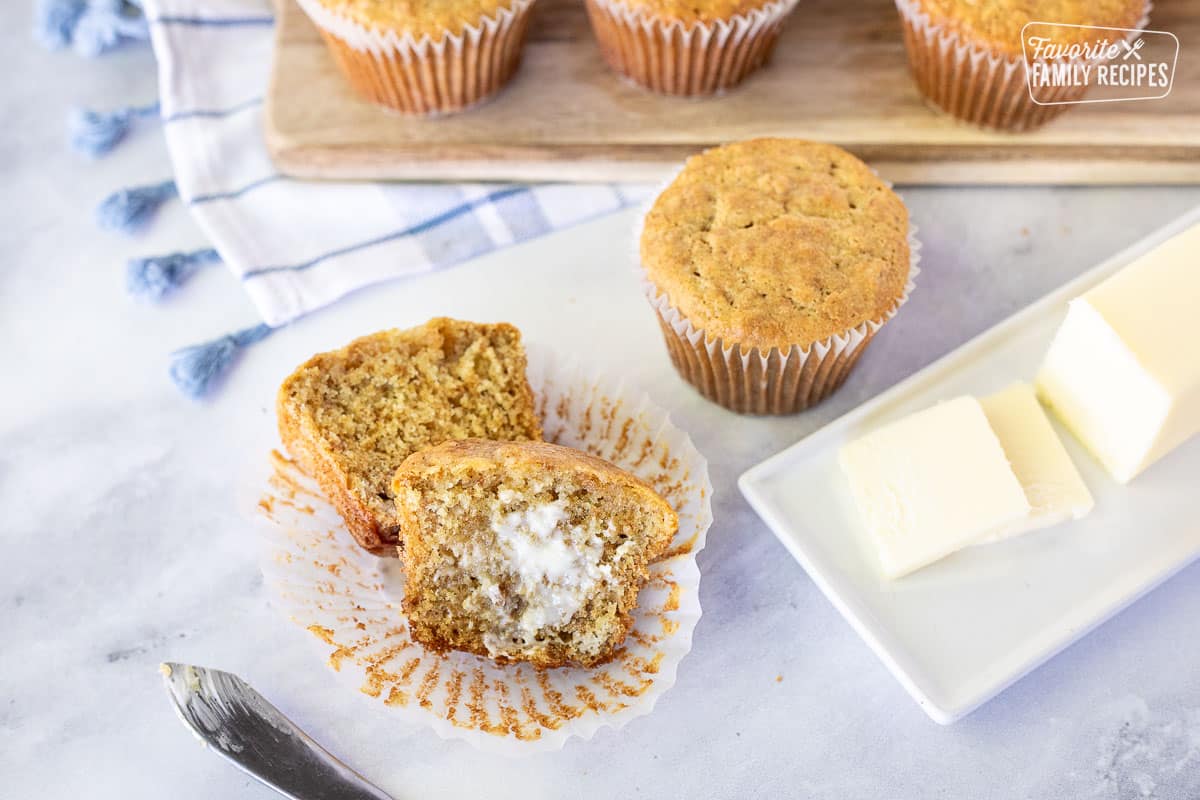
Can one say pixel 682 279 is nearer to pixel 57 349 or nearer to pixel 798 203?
pixel 798 203

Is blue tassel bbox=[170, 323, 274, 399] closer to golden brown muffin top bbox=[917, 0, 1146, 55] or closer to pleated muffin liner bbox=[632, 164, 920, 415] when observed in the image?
pleated muffin liner bbox=[632, 164, 920, 415]

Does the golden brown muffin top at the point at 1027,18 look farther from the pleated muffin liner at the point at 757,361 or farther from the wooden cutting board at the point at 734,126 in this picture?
the pleated muffin liner at the point at 757,361

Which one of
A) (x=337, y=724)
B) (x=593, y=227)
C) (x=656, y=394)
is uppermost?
(x=593, y=227)

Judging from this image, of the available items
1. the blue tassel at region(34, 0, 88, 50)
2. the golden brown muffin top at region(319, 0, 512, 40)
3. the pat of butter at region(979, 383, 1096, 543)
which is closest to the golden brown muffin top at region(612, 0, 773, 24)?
the golden brown muffin top at region(319, 0, 512, 40)

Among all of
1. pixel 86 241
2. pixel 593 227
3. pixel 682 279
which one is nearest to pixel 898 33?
pixel 593 227

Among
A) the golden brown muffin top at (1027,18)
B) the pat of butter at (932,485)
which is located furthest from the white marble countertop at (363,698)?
the golden brown muffin top at (1027,18)

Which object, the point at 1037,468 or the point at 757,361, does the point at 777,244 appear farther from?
the point at 1037,468

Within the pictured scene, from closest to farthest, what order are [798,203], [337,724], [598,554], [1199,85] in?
[598,554]
[337,724]
[798,203]
[1199,85]
